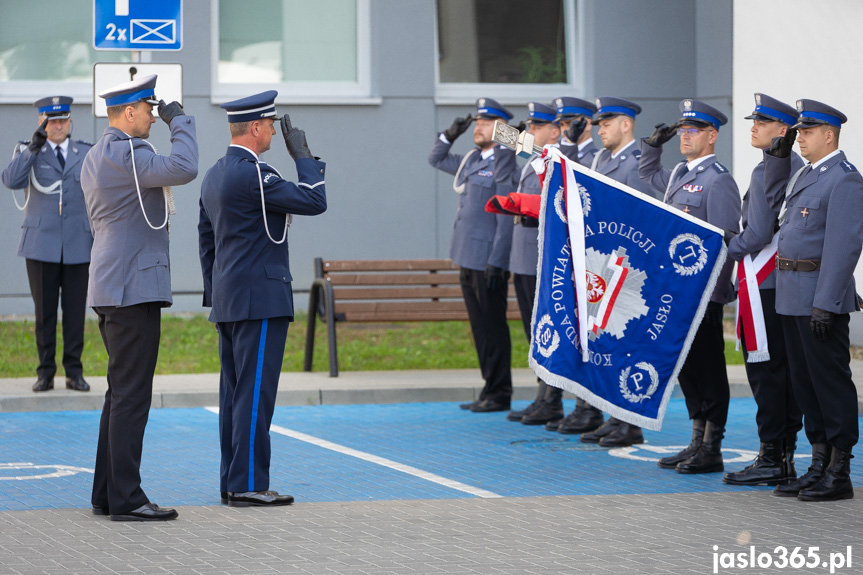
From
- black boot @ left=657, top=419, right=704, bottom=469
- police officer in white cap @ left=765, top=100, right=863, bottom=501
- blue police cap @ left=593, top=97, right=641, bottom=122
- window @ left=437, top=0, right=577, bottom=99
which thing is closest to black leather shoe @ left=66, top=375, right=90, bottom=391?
blue police cap @ left=593, top=97, right=641, bottom=122

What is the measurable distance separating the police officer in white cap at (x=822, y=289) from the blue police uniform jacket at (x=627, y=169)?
1.77 m

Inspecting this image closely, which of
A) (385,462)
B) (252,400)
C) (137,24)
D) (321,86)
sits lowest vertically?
(385,462)

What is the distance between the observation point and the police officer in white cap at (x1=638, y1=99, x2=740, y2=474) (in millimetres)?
8242

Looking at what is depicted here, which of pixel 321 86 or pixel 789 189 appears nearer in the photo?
pixel 789 189

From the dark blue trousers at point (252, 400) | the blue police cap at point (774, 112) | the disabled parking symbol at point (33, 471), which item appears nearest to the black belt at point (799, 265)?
the blue police cap at point (774, 112)

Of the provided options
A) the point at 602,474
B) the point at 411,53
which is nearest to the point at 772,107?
the point at 602,474

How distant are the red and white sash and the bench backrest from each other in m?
4.85

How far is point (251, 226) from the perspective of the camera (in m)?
6.98

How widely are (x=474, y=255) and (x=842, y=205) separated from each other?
417cm

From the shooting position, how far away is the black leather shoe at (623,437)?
9.16 metres

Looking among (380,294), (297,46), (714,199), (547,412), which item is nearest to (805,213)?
(714,199)

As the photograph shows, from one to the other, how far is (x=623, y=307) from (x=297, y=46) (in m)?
8.88

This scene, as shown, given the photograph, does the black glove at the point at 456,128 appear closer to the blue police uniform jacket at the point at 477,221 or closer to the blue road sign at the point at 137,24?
the blue police uniform jacket at the point at 477,221

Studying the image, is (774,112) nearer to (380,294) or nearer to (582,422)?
(582,422)
